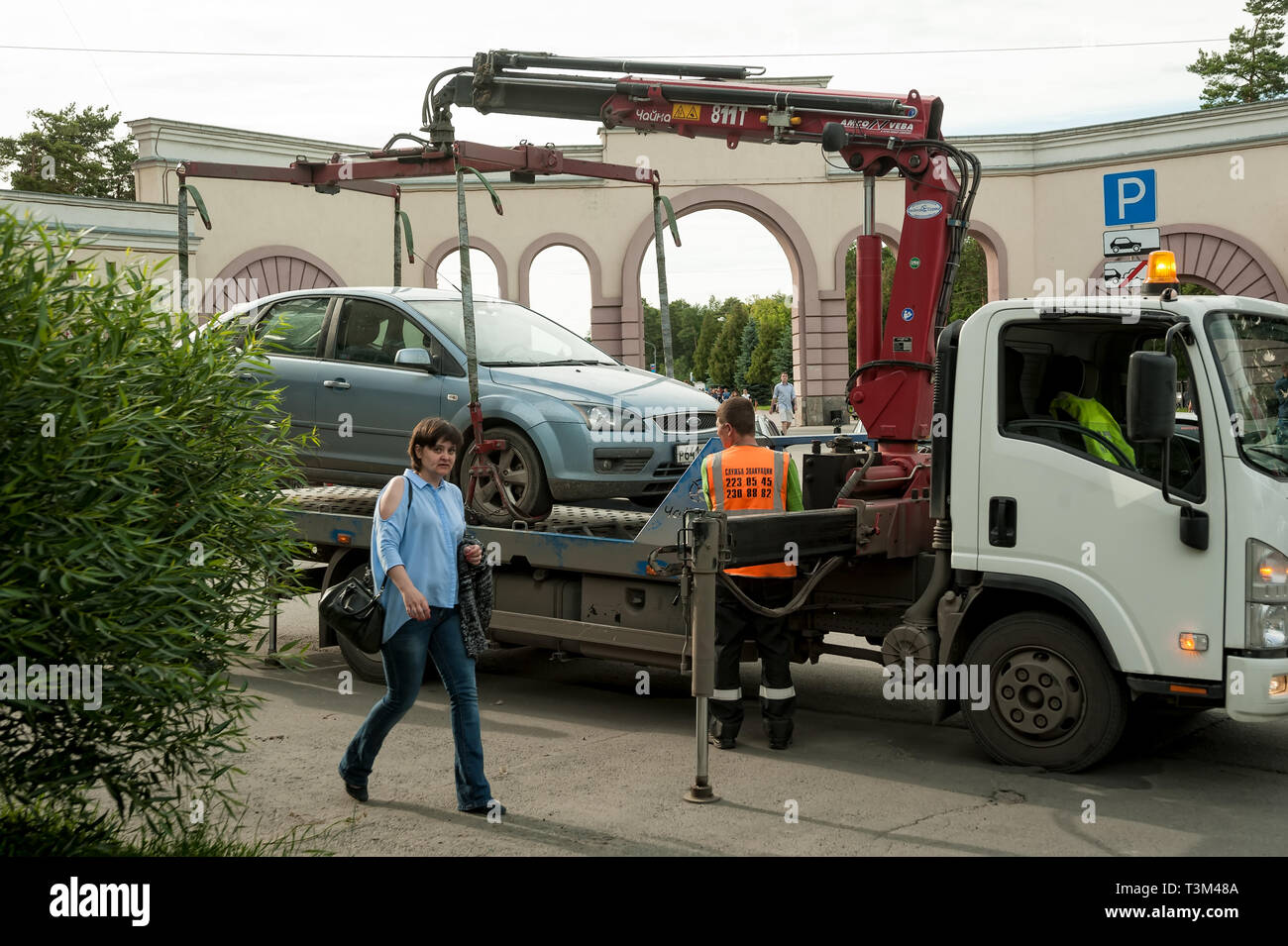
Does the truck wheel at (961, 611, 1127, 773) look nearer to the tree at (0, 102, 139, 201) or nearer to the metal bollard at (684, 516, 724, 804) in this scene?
the metal bollard at (684, 516, 724, 804)

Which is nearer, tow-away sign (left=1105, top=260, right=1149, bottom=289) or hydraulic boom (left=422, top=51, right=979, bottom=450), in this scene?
hydraulic boom (left=422, top=51, right=979, bottom=450)

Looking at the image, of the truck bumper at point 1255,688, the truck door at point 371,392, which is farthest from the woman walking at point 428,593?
the truck bumper at point 1255,688

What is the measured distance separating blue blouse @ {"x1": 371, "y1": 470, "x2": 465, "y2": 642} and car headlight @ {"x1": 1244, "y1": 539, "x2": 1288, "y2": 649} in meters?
3.47

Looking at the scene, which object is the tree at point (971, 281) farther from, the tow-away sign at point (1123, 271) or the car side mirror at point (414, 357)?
the car side mirror at point (414, 357)

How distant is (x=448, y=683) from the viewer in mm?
5816

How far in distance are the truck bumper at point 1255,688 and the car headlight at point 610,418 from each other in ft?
12.3

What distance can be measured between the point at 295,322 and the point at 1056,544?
5883 mm

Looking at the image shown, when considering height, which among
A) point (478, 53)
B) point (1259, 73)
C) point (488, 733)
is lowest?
point (488, 733)

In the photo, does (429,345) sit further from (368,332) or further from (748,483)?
(748,483)

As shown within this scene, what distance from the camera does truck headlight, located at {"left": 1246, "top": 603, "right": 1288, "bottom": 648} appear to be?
5.66 meters

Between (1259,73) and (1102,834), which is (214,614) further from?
(1259,73)

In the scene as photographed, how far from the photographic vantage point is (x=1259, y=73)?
184 ft

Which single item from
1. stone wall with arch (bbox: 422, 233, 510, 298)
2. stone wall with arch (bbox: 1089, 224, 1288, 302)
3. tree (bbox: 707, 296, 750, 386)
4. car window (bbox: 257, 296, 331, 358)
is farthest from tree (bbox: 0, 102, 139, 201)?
tree (bbox: 707, 296, 750, 386)
